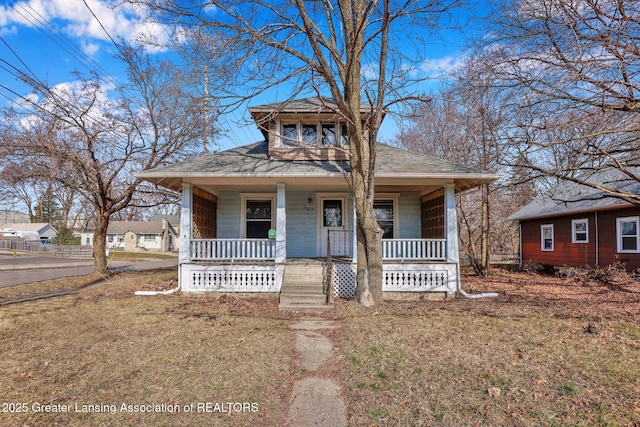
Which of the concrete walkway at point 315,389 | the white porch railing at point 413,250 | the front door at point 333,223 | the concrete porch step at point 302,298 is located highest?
the front door at point 333,223

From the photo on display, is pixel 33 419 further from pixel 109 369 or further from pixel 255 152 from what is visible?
pixel 255 152

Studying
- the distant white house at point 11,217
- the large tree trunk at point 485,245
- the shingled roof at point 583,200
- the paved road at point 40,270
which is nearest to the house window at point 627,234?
the shingled roof at point 583,200

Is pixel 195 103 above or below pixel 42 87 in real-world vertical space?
below

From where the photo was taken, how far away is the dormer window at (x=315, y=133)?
11.1m

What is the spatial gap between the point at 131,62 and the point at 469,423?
15255 millimetres

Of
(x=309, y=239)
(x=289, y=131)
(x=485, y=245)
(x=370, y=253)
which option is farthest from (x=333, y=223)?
(x=485, y=245)

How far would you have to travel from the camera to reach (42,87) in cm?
1191

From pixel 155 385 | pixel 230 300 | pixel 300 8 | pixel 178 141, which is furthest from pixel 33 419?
pixel 178 141

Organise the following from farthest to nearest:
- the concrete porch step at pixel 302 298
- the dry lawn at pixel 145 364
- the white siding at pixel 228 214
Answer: the white siding at pixel 228 214 → the concrete porch step at pixel 302 298 → the dry lawn at pixel 145 364

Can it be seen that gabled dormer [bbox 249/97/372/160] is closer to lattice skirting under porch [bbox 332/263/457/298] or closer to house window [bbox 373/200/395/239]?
house window [bbox 373/200/395/239]

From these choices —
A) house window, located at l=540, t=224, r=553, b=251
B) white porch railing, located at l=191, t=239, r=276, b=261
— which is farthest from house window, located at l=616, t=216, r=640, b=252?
white porch railing, located at l=191, t=239, r=276, b=261

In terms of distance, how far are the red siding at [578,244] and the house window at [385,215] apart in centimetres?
913

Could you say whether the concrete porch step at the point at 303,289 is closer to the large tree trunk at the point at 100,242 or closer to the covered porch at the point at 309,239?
the covered porch at the point at 309,239

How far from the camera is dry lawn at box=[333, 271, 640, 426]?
140 inches
